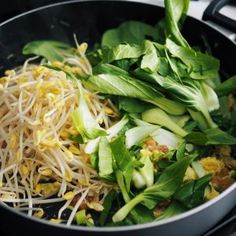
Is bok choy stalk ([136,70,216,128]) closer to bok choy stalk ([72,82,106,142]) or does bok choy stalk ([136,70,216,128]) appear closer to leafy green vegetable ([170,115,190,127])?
leafy green vegetable ([170,115,190,127])

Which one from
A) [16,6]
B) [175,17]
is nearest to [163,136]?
[175,17]

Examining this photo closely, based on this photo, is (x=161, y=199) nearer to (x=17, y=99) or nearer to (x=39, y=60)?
(x=17, y=99)

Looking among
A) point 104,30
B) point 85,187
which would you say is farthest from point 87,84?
point 104,30

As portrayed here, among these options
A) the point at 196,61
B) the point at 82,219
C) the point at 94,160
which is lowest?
the point at 82,219

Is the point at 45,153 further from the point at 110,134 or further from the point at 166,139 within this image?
the point at 166,139

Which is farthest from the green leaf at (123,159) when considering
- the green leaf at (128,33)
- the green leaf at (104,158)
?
the green leaf at (128,33)

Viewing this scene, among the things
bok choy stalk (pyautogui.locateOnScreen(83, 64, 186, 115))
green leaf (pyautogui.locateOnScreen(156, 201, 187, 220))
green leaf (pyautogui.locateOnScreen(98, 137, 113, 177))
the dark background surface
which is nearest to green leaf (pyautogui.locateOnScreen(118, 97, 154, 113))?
bok choy stalk (pyautogui.locateOnScreen(83, 64, 186, 115))
